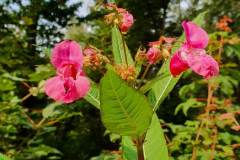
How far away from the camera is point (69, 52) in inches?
36.8

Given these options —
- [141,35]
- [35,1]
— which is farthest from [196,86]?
[141,35]

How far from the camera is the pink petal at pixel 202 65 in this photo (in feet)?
3.05

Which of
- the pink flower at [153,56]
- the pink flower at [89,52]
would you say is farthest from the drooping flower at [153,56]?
the pink flower at [89,52]

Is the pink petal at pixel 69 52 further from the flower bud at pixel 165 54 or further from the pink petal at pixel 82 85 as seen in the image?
the flower bud at pixel 165 54

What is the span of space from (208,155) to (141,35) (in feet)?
28.5

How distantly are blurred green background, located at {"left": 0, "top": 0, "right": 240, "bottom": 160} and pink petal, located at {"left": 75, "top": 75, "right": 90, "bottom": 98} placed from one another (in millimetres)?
155

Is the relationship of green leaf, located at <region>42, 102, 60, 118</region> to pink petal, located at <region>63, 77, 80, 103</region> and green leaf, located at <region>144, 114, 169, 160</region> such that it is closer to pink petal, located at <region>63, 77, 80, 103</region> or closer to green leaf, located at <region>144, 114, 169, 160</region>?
green leaf, located at <region>144, 114, 169, 160</region>

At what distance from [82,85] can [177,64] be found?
0.59ft

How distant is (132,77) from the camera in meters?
0.95

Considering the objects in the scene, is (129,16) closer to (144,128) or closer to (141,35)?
(144,128)

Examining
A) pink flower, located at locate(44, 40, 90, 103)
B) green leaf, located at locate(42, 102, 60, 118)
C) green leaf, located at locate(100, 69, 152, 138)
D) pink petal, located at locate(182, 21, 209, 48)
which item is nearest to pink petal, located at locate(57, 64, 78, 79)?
pink flower, located at locate(44, 40, 90, 103)

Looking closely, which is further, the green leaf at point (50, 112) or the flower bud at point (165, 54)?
the green leaf at point (50, 112)

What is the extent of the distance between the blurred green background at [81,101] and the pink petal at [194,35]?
0.19 meters

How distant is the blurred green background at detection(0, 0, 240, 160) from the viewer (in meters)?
2.77
